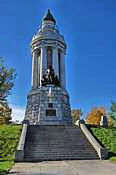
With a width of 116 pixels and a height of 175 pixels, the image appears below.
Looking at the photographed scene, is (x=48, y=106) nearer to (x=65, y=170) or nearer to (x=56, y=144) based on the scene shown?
(x=56, y=144)

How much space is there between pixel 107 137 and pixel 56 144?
16.3 ft

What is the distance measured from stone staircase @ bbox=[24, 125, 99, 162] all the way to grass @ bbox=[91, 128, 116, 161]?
4.14 feet

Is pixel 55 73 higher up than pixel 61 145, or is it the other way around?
pixel 55 73

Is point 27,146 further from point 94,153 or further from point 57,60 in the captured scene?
point 57,60

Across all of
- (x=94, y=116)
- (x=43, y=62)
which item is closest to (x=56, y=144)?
(x=43, y=62)

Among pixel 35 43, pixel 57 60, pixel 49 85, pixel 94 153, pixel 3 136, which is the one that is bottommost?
pixel 94 153

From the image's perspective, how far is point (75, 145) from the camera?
19969mm

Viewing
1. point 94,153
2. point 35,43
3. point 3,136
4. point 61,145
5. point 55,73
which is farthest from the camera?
point 35,43

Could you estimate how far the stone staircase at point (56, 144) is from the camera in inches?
694

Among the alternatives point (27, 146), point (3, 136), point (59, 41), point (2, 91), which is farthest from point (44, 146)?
point (59, 41)

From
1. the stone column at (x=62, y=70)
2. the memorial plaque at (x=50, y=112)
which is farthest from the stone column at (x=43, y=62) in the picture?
the memorial plaque at (x=50, y=112)

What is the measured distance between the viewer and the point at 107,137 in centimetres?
2258

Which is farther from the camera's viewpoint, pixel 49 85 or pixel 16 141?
pixel 49 85

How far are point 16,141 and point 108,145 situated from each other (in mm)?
6928
